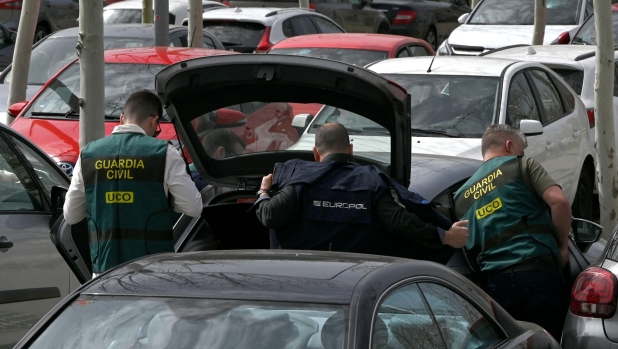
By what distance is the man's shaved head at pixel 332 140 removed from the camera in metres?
5.18

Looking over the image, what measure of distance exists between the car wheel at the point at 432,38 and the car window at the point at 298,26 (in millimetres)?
8126

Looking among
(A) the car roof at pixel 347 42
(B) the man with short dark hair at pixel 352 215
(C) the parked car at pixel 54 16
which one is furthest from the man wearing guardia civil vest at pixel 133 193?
(C) the parked car at pixel 54 16

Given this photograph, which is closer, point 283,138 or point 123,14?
point 283,138

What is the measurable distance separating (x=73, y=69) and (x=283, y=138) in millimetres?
5481

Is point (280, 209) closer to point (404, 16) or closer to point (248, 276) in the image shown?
point (248, 276)

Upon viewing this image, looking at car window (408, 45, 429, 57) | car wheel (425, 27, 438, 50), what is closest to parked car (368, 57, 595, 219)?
car window (408, 45, 429, 57)

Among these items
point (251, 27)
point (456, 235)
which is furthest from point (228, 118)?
point (251, 27)

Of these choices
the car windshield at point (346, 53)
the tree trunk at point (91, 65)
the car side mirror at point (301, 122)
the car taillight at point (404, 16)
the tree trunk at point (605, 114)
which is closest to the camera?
the car side mirror at point (301, 122)

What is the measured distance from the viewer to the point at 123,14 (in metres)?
18.6

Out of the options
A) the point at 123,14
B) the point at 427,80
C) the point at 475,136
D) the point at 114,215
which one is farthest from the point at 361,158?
the point at 123,14

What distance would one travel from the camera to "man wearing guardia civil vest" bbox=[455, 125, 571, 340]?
17.8ft

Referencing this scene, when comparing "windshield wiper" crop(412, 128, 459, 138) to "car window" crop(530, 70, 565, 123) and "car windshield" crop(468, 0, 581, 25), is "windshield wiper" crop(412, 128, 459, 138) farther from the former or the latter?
"car windshield" crop(468, 0, 581, 25)

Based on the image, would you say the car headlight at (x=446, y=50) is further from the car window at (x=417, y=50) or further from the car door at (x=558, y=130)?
the car door at (x=558, y=130)

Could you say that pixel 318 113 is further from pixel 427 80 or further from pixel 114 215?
pixel 427 80
